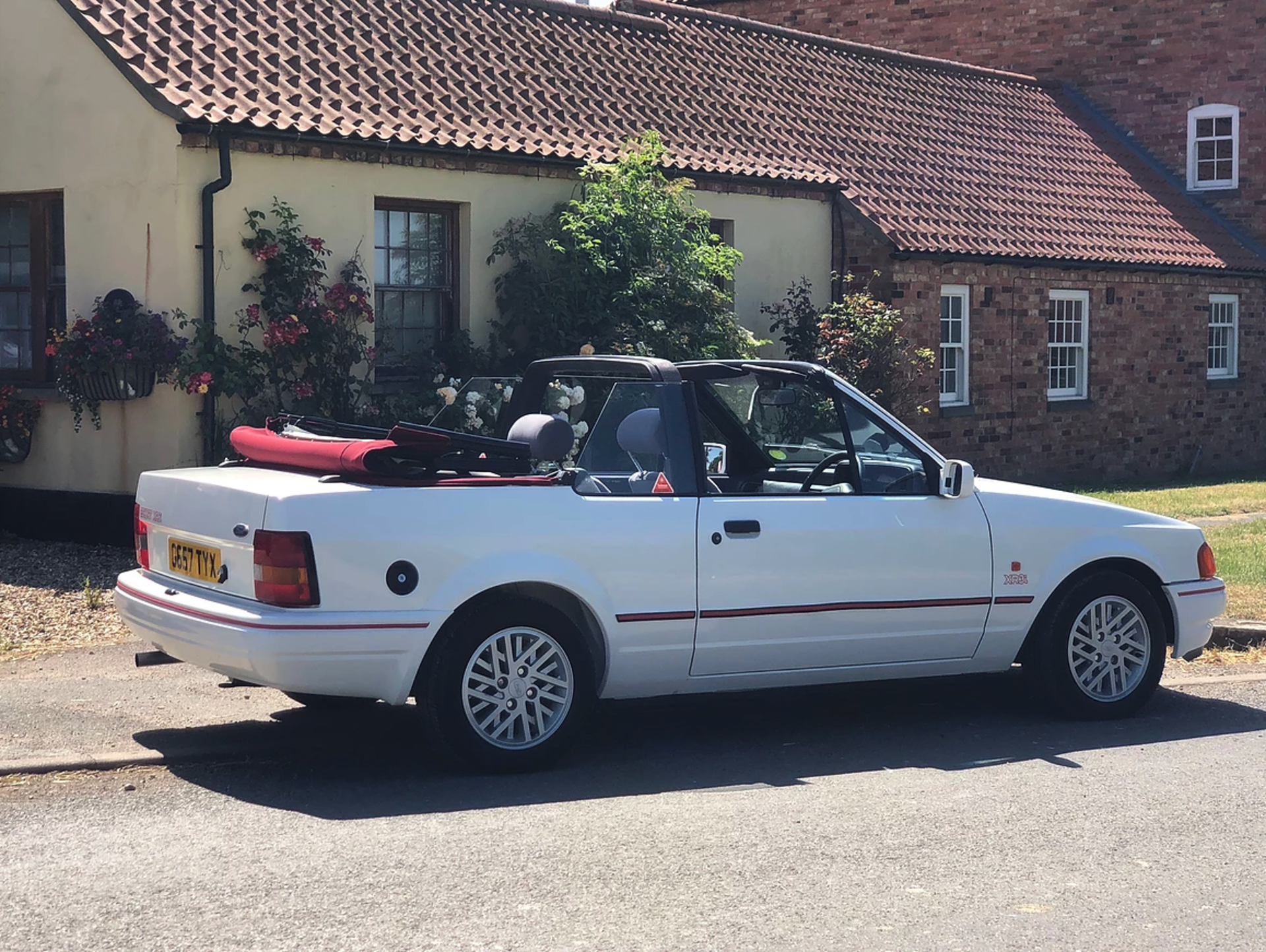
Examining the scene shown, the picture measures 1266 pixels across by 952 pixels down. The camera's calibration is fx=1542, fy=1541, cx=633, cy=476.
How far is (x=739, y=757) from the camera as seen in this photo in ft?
22.0

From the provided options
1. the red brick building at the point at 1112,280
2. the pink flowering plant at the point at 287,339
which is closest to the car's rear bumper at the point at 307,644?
the pink flowering plant at the point at 287,339

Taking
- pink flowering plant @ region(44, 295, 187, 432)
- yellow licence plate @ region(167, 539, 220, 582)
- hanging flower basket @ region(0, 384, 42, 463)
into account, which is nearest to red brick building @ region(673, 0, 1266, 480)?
pink flowering plant @ region(44, 295, 187, 432)

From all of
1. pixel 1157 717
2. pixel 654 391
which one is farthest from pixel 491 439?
pixel 1157 717

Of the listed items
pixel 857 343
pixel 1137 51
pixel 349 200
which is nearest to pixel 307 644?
pixel 349 200

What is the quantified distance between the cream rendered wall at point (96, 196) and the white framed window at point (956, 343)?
32.8 ft

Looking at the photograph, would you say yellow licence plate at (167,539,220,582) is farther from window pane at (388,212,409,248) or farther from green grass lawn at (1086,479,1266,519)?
green grass lawn at (1086,479,1266,519)

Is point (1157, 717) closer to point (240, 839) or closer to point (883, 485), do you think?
point (883, 485)

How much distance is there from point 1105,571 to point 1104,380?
14.4m

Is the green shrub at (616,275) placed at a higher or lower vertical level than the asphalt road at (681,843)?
higher

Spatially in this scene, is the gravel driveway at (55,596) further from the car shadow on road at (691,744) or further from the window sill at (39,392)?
the car shadow on road at (691,744)

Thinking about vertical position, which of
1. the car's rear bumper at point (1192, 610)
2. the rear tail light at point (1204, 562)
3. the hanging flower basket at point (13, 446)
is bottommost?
the car's rear bumper at point (1192, 610)

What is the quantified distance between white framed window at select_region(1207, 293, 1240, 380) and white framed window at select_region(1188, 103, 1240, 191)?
2431mm

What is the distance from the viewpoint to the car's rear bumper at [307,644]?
589cm

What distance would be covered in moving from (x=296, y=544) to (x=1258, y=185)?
22.4 meters
